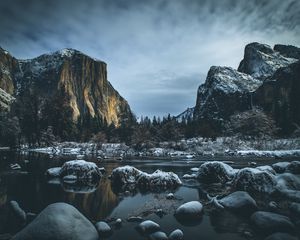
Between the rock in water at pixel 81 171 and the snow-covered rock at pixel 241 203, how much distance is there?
1042 centimetres

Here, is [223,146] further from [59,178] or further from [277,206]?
[277,206]

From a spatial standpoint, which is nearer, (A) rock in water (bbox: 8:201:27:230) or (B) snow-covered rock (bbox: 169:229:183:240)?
(B) snow-covered rock (bbox: 169:229:183:240)

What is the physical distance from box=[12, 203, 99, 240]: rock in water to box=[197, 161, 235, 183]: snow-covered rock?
12891mm

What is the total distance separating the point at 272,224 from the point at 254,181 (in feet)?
21.3

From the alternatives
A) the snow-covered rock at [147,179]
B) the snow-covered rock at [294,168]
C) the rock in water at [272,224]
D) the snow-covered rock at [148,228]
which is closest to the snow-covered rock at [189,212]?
the snow-covered rock at [148,228]

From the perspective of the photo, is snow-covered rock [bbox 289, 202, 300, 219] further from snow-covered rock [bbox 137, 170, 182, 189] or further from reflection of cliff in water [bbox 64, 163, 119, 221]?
snow-covered rock [bbox 137, 170, 182, 189]

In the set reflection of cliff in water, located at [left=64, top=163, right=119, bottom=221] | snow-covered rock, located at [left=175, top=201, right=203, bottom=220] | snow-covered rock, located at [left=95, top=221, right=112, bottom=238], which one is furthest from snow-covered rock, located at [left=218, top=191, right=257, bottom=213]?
snow-covered rock, located at [left=95, top=221, right=112, bottom=238]

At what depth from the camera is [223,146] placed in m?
72.4

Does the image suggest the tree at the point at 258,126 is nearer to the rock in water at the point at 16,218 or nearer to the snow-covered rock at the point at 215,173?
the snow-covered rock at the point at 215,173

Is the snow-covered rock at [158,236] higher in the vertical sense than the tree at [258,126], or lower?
lower

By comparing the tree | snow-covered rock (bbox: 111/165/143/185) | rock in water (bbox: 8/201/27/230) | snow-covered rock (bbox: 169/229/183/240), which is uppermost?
the tree

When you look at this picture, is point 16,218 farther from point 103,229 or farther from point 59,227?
point 103,229

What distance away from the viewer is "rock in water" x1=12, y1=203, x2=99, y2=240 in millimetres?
7246

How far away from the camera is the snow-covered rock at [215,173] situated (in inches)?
762
